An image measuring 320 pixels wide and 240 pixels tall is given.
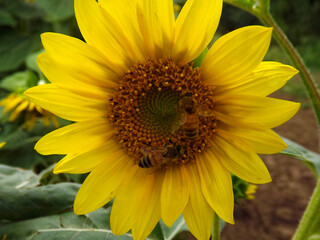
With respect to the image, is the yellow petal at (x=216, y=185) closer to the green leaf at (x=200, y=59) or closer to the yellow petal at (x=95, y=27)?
the green leaf at (x=200, y=59)

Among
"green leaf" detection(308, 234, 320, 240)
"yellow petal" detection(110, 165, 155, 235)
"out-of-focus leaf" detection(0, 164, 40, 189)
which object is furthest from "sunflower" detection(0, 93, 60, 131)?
"green leaf" detection(308, 234, 320, 240)

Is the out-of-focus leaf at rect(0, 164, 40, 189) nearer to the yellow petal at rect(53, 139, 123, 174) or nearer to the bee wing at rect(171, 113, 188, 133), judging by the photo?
the yellow petal at rect(53, 139, 123, 174)

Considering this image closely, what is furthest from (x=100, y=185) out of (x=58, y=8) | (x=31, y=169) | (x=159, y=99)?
(x=58, y=8)

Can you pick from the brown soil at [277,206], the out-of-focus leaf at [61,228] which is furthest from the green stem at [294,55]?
the brown soil at [277,206]

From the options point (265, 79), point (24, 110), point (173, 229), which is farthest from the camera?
point (24, 110)

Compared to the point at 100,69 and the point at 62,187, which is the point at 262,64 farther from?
the point at 62,187

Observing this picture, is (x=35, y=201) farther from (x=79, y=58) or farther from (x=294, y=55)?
(x=294, y=55)

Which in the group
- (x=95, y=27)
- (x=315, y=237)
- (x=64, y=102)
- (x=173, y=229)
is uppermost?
(x=95, y=27)
